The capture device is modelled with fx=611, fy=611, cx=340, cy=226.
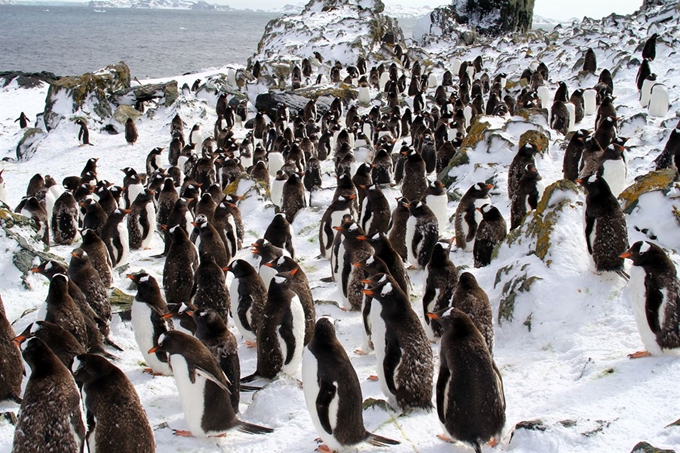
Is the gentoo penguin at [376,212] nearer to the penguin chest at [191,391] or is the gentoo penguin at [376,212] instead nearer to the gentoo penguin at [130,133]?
the penguin chest at [191,391]

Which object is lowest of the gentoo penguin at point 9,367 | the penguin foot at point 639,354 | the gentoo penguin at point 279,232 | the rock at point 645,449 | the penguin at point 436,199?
the gentoo penguin at point 9,367

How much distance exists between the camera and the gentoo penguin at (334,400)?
13.6 feet

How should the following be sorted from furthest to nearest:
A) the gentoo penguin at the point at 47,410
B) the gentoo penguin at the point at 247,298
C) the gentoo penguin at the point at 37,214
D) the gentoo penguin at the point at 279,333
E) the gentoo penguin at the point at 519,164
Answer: the gentoo penguin at the point at 37,214 → the gentoo penguin at the point at 519,164 → the gentoo penguin at the point at 247,298 → the gentoo penguin at the point at 279,333 → the gentoo penguin at the point at 47,410

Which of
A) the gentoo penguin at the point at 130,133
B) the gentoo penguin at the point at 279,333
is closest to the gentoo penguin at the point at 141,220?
the gentoo penguin at the point at 279,333

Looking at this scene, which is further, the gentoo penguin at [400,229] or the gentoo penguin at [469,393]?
the gentoo penguin at [400,229]

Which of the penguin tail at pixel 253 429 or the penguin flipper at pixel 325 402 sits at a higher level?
the penguin flipper at pixel 325 402

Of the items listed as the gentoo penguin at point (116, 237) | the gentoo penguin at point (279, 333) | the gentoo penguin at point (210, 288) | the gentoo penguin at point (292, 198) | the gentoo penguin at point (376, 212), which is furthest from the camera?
the gentoo penguin at point (292, 198)

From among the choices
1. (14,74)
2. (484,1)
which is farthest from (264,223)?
(484,1)

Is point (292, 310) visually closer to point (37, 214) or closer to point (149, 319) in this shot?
point (149, 319)

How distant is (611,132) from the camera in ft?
34.4

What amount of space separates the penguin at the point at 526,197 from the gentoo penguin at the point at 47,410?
6.24 m

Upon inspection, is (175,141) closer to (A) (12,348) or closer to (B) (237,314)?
(B) (237,314)

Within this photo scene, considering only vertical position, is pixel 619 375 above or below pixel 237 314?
above

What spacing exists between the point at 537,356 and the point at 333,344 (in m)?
2.17
